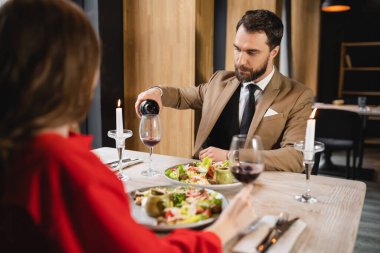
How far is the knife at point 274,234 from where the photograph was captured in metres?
0.85

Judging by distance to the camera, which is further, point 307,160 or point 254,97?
point 254,97

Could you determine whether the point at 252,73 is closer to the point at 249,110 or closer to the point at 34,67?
the point at 249,110

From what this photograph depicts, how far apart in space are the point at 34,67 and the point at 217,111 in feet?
5.42

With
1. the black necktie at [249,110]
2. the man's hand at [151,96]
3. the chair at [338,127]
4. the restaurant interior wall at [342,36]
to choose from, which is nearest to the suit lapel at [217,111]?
the black necktie at [249,110]

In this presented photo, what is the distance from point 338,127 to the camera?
12.7 feet

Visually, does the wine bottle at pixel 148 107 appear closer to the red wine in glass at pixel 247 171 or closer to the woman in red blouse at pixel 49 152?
the red wine in glass at pixel 247 171

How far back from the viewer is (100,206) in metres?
0.60

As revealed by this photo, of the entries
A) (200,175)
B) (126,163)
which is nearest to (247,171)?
(200,175)

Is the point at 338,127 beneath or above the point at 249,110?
beneath

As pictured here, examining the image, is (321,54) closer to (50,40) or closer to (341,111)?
(341,111)

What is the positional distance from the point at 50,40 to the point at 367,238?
2.82 m

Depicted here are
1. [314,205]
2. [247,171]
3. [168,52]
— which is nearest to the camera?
[247,171]

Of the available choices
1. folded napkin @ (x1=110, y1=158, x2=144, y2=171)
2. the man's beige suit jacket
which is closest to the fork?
the man's beige suit jacket

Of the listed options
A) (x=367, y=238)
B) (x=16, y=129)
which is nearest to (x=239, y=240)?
(x=16, y=129)
